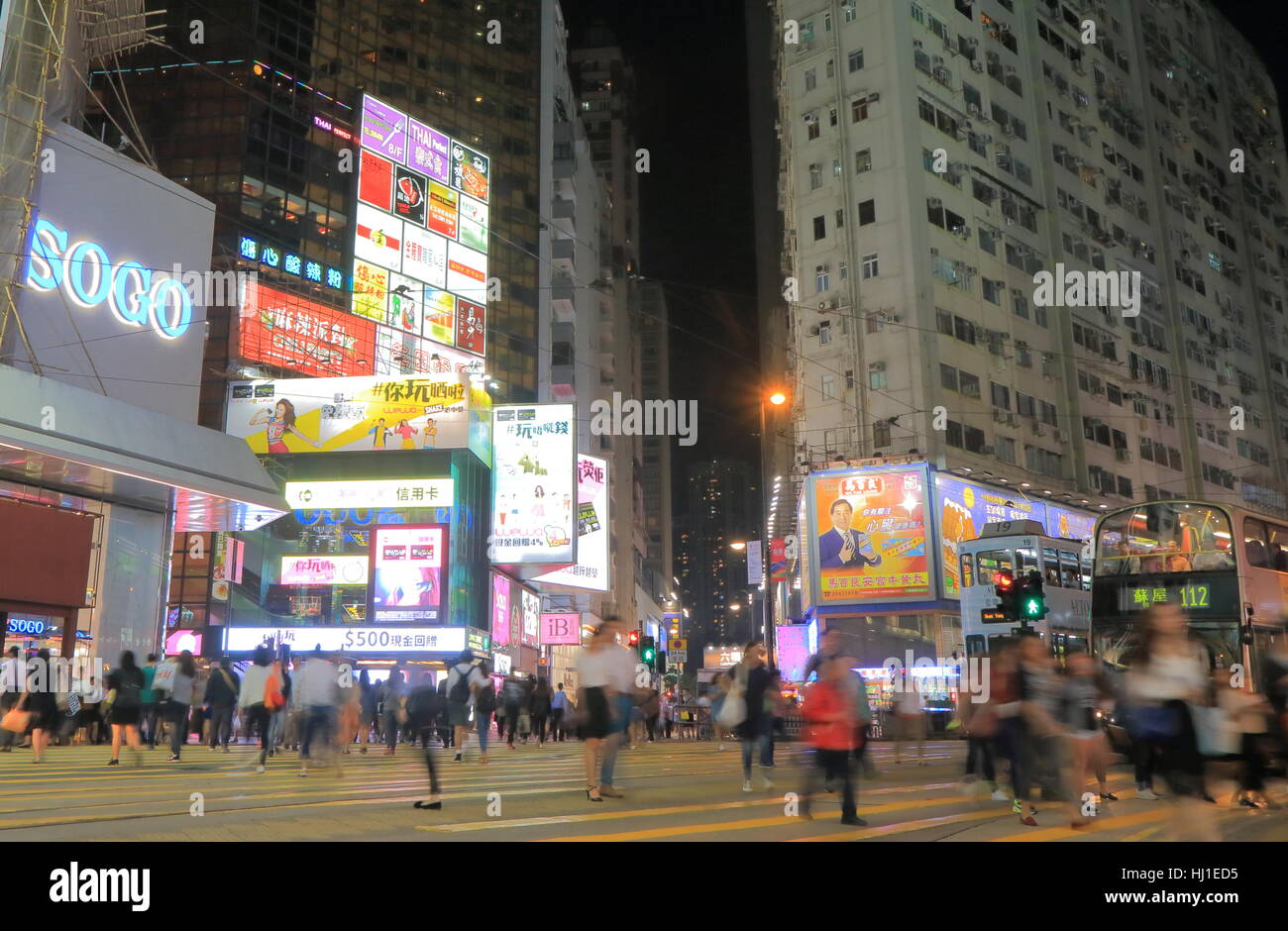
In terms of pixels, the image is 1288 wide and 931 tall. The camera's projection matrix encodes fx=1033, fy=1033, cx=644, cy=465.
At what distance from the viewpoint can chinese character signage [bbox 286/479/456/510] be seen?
35219 mm

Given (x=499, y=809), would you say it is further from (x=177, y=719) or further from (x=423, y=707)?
(x=177, y=719)

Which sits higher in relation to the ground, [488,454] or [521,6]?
[521,6]

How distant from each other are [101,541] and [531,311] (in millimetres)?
44117

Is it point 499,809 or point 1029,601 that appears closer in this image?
point 499,809

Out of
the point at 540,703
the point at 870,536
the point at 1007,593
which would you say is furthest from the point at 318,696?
the point at 870,536

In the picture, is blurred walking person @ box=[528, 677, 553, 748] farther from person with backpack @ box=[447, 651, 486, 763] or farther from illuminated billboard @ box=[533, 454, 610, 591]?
illuminated billboard @ box=[533, 454, 610, 591]

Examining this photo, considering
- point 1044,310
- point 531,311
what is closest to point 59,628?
point 1044,310

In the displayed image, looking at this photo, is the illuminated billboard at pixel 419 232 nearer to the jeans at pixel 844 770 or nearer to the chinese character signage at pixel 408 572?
the chinese character signage at pixel 408 572

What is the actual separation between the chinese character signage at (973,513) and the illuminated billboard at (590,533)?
50.5ft

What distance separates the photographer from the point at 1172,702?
262 inches

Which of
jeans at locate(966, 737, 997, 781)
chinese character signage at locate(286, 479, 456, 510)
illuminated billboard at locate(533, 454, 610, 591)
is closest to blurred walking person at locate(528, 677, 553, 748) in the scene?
chinese character signage at locate(286, 479, 456, 510)

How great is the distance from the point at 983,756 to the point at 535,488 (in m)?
28.8
